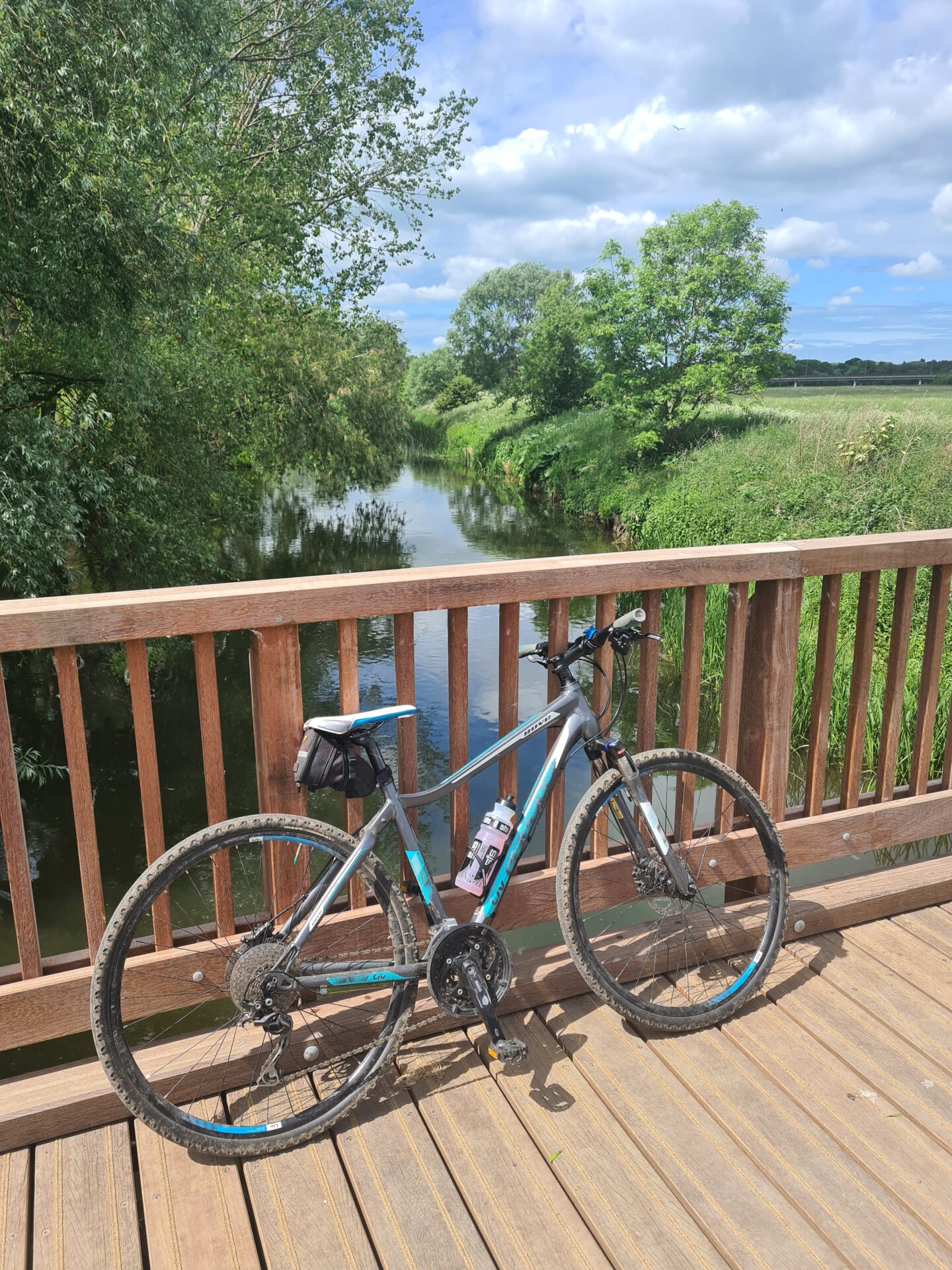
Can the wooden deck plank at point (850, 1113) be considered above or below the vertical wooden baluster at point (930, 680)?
below

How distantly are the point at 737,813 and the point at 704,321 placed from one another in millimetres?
23233

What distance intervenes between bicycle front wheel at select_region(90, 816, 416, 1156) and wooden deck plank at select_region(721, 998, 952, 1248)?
2.88 feet

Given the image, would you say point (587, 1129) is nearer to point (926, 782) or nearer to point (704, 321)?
point (926, 782)

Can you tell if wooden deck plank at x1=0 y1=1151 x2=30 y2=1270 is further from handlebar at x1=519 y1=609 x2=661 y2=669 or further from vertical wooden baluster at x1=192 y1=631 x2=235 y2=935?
handlebar at x1=519 y1=609 x2=661 y2=669

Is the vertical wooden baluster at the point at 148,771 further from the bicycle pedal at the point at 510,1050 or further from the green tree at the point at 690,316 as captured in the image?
the green tree at the point at 690,316

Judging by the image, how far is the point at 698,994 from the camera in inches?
97.4

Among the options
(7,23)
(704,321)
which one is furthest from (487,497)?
(7,23)

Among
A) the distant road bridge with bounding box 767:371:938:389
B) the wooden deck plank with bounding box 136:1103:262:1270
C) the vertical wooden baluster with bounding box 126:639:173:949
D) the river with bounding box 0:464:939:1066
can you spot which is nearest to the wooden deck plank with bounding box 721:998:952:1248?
the wooden deck plank with bounding box 136:1103:262:1270

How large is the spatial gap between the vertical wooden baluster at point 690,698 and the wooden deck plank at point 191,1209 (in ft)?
4.63

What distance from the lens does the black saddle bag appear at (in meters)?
1.98

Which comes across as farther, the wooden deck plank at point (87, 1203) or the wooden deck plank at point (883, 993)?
the wooden deck plank at point (883, 993)

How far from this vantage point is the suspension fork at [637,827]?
231 centimetres

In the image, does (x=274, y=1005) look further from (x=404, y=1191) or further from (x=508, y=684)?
(x=508, y=684)

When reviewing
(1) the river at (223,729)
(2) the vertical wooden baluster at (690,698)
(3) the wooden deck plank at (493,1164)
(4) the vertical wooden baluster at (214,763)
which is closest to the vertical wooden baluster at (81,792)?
(4) the vertical wooden baluster at (214,763)
